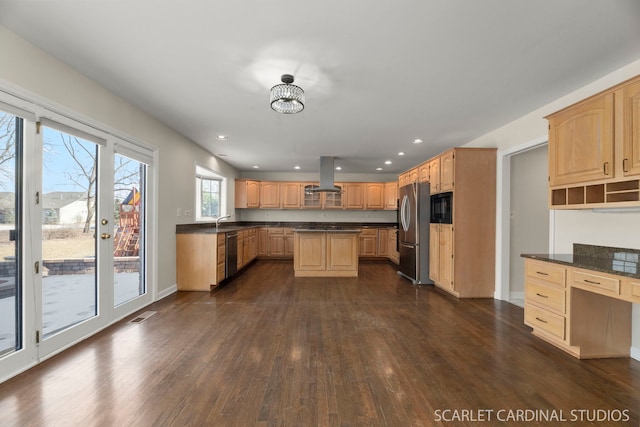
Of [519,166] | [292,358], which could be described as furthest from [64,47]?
[519,166]

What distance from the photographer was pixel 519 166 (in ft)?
13.4

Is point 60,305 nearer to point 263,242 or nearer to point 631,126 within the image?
point 631,126

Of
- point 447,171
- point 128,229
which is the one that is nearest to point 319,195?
point 447,171

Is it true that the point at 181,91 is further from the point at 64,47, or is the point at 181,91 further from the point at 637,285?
the point at 637,285

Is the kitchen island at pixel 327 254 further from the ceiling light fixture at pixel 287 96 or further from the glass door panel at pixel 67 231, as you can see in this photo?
the glass door panel at pixel 67 231

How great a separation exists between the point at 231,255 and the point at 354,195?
13.1 feet

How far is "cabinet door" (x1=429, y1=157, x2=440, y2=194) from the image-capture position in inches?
179

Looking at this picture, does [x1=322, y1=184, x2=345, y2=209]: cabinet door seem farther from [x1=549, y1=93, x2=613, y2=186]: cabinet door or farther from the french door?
[x1=549, y1=93, x2=613, y2=186]: cabinet door

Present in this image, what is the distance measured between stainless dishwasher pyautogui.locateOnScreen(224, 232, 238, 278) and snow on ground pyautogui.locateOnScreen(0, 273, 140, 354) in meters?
2.20

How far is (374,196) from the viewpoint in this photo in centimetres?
783

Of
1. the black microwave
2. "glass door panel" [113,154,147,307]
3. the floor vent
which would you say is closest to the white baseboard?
"glass door panel" [113,154,147,307]

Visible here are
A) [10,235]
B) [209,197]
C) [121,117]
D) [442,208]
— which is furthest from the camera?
[209,197]

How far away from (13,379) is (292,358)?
196cm

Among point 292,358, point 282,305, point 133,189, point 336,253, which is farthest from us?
point 336,253
